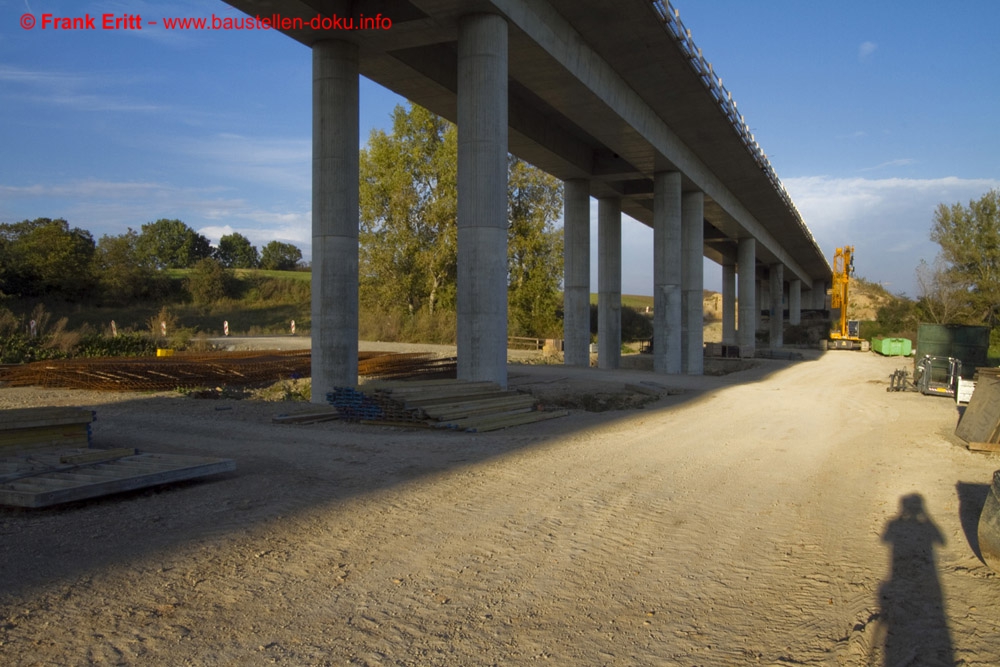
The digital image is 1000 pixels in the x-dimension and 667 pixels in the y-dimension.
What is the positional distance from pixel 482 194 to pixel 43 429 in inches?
409

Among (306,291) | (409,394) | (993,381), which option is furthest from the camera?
(306,291)

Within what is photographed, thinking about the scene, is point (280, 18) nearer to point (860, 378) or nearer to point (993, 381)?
point (993, 381)

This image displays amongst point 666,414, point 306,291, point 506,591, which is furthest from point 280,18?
point 306,291

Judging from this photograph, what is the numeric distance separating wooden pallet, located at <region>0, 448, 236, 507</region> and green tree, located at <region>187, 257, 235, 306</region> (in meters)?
60.1

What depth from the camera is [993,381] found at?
12.1 meters

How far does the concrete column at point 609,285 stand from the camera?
3425cm

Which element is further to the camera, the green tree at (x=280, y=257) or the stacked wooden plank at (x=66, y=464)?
the green tree at (x=280, y=257)

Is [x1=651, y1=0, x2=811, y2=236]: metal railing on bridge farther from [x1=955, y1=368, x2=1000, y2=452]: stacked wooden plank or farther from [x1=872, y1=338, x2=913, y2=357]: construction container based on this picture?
[x1=872, y1=338, x2=913, y2=357]: construction container

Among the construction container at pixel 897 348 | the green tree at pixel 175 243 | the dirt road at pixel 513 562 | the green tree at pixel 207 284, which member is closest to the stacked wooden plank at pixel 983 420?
the dirt road at pixel 513 562

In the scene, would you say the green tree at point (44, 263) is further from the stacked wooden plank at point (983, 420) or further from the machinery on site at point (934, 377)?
the stacked wooden plank at point (983, 420)

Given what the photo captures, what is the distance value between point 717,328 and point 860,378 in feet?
198

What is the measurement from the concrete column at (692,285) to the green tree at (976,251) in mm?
32839

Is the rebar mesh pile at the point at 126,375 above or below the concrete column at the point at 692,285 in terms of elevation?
below

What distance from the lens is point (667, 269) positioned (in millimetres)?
31031
